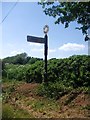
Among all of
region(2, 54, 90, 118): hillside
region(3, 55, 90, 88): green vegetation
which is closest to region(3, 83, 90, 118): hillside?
region(2, 54, 90, 118): hillside

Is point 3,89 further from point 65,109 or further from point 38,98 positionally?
point 65,109

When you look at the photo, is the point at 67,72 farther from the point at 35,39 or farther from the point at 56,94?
the point at 56,94

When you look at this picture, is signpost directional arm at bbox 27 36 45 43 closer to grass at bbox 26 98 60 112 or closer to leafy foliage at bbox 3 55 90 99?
leafy foliage at bbox 3 55 90 99

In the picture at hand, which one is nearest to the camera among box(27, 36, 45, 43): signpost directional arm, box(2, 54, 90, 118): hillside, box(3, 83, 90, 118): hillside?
box(3, 83, 90, 118): hillside

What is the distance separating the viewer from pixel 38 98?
527 inches

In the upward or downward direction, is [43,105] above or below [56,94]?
below

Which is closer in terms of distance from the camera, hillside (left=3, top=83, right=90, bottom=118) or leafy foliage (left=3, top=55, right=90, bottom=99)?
hillside (left=3, top=83, right=90, bottom=118)

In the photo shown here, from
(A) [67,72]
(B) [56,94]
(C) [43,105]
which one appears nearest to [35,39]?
(A) [67,72]

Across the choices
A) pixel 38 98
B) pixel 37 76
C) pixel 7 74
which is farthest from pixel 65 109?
pixel 7 74

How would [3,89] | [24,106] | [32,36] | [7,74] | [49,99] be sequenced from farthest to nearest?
1. [7,74]
2. [3,89]
3. [32,36]
4. [49,99]
5. [24,106]

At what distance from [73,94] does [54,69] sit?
432cm

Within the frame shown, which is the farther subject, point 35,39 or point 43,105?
point 35,39

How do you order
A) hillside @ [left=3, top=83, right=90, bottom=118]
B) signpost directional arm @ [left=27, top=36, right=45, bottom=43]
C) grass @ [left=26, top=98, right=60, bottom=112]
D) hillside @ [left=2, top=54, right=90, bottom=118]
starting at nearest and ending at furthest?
1. hillside @ [left=3, top=83, right=90, bottom=118]
2. hillside @ [left=2, top=54, right=90, bottom=118]
3. grass @ [left=26, top=98, right=60, bottom=112]
4. signpost directional arm @ [left=27, top=36, right=45, bottom=43]

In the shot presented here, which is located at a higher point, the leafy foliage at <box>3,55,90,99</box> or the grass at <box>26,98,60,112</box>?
the leafy foliage at <box>3,55,90,99</box>
